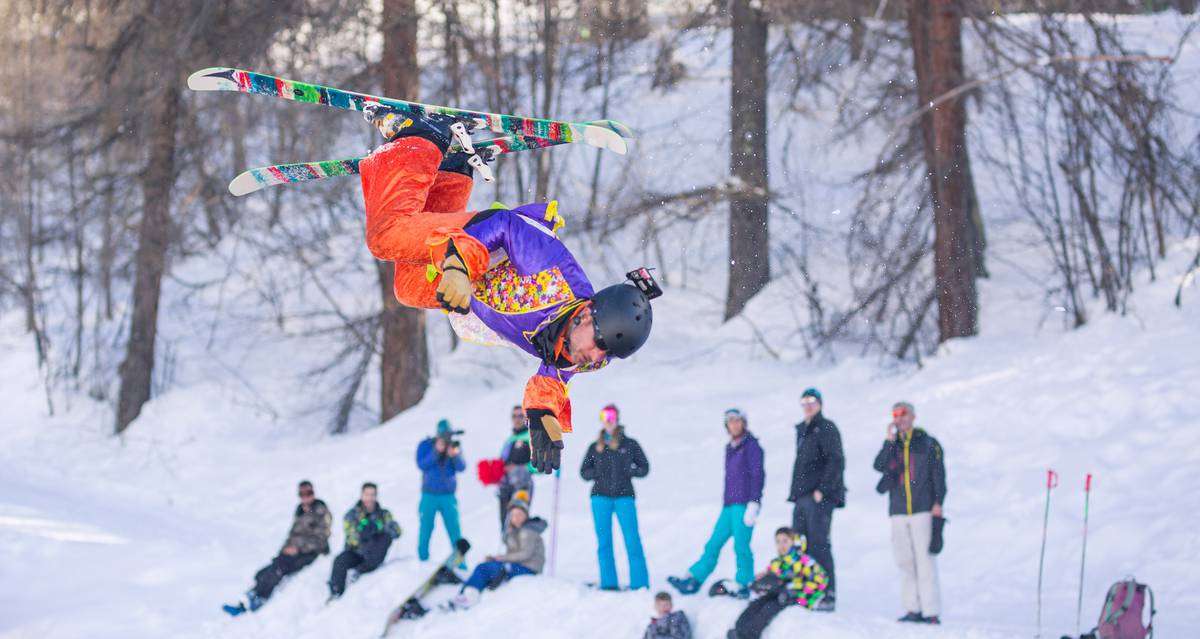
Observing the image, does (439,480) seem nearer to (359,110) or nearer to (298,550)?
(298,550)

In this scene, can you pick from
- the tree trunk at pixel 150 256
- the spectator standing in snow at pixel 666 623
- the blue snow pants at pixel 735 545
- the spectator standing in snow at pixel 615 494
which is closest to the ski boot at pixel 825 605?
the blue snow pants at pixel 735 545

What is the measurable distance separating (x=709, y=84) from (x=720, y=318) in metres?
6.72

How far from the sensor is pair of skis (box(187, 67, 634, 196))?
13.7ft

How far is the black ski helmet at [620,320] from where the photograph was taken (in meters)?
3.37

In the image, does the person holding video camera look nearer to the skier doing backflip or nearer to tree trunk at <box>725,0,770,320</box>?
tree trunk at <box>725,0,770,320</box>

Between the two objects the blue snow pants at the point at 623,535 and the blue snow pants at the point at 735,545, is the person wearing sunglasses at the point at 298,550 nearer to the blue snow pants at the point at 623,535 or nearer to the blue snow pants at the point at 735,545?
the blue snow pants at the point at 623,535

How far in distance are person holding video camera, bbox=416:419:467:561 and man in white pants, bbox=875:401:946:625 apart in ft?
10.7

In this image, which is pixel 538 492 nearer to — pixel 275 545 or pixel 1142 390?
pixel 275 545

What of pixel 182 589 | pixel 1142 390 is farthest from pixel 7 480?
pixel 1142 390

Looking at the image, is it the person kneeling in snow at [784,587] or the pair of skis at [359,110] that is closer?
the pair of skis at [359,110]

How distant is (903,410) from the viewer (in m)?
7.23

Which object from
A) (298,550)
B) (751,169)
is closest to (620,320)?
(298,550)

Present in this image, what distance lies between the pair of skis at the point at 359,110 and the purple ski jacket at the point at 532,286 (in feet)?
1.80

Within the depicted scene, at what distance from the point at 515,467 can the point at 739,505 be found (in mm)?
1825
